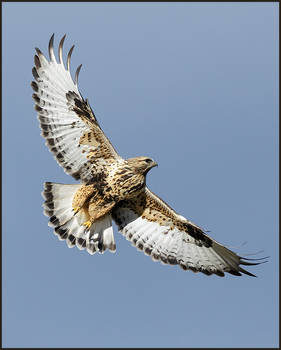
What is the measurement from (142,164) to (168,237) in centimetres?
169

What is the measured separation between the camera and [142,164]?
1308 cm

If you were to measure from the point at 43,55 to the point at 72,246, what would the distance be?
143 inches

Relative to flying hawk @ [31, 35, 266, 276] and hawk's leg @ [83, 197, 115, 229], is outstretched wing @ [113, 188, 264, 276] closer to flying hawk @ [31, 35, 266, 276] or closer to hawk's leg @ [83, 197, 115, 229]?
flying hawk @ [31, 35, 266, 276]

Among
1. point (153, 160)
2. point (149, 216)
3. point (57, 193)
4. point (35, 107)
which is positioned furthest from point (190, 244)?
point (35, 107)

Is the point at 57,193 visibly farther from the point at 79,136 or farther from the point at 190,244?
the point at 190,244

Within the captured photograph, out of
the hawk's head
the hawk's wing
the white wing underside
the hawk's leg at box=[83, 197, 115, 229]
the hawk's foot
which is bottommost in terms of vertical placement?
the white wing underside

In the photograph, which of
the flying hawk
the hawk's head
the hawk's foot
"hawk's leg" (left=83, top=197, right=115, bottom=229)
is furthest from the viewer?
the hawk's foot

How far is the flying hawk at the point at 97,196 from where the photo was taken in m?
13.2

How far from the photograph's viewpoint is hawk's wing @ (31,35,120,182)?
13.2 meters

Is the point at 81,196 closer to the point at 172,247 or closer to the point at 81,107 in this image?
the point at 81,107

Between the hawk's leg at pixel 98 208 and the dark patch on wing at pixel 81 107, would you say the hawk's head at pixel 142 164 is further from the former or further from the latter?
the dark patch on wing at pixel 81 107

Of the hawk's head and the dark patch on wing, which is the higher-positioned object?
the dark patch on wing

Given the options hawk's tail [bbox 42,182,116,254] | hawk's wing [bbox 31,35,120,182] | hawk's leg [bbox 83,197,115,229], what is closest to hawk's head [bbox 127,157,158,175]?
hawk's wing [bbox 31,35,120,182]

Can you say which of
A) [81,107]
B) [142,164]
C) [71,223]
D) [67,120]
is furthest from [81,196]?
[81,107]
